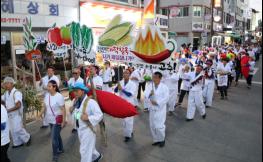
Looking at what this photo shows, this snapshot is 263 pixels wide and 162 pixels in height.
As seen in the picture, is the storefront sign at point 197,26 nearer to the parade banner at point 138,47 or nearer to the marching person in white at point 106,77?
the marching person in white at point 106,77

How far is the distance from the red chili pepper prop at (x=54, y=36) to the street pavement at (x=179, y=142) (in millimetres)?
2396

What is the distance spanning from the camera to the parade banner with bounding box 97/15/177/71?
660 cm

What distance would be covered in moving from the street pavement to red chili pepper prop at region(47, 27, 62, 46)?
7.86ft

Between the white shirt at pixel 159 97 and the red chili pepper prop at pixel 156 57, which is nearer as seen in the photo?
the red chili pepper prop at pixel 156 57

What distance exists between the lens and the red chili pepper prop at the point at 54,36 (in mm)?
8578

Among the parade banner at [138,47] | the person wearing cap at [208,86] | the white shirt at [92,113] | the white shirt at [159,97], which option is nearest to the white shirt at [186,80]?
the person wearing cap at [208,86]

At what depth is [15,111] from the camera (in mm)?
6551

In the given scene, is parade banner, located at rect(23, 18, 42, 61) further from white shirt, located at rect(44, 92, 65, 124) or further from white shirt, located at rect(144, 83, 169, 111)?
white shirt, located at rect(144, 83, 169, 111)

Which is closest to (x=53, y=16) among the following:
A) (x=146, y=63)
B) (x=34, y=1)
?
(x=34, y=1)

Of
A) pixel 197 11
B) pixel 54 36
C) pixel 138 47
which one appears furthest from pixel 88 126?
pixel 197 11

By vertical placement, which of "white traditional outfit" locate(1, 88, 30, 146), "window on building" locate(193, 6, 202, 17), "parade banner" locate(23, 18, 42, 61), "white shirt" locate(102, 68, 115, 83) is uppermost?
"window on building" locate(193, 6, 202, 17)

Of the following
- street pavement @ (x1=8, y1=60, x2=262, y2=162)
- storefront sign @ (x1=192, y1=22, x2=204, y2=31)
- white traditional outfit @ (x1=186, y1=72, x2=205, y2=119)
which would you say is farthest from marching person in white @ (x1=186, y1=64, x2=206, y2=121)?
storefront sign @ (x1=192, y1=22, x2=204, y2=31)

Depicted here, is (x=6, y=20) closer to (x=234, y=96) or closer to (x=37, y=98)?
(x=37, y=98)

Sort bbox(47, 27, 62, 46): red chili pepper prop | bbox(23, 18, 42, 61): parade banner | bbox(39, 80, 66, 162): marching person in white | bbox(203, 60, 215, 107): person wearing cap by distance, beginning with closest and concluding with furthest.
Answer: bbox(39, 80, 66, 162): marching person in white → bbox(47, 27, 62, 46): red chili pepper prop → bbox(23, 18, 42, 61): parade banner → bbox(203, 60, 215, 107): person wearing cap
